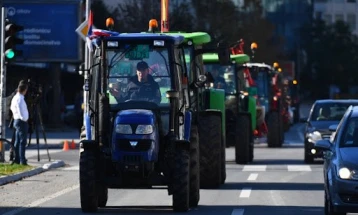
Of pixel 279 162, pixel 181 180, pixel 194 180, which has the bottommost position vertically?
pixel 279 162

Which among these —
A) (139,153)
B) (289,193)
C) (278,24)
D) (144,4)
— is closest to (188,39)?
(289,193)

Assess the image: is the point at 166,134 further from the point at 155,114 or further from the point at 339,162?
the point at 339,162

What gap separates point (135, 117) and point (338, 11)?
113181 millimetres

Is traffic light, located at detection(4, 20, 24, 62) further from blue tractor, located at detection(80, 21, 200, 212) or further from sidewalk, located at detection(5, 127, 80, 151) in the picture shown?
sidewalk, located at detection(5, 127, 80, 151)

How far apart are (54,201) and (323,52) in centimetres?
9477

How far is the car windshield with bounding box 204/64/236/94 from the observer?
29875 millimetres

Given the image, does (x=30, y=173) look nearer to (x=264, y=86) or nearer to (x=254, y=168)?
(x=254, y=168)

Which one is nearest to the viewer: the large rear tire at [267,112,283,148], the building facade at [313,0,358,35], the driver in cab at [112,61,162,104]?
the driver in cab at [112,61,162,104]

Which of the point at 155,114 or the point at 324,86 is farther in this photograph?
the point at 324,86

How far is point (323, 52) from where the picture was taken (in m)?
111

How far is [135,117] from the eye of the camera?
626 inches

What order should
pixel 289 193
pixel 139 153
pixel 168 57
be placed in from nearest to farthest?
pixel 139 153
pixel 168 57
pixel 289 193

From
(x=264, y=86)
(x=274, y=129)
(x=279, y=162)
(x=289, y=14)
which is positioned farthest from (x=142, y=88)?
(x=289, y=14)

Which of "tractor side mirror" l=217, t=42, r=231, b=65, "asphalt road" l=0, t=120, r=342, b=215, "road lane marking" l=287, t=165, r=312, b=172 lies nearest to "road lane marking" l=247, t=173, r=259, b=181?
"asphalt road" l=0, t=120, r=342, b=215
